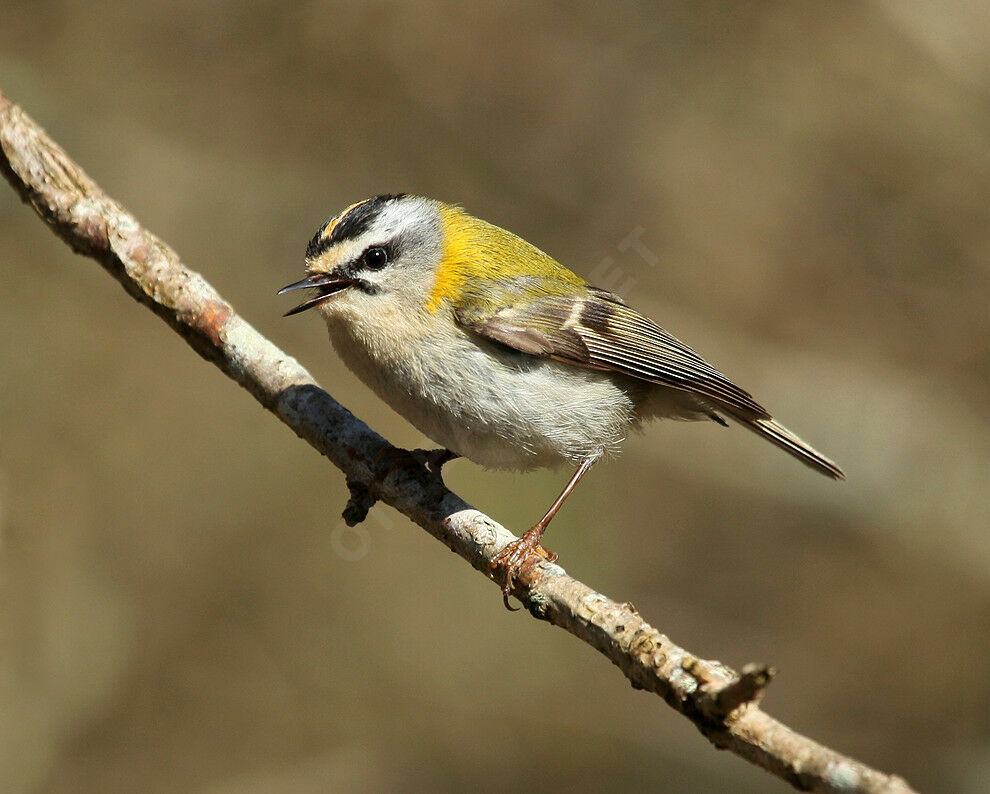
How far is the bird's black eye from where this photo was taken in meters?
3.41

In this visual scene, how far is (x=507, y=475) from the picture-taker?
5.40m

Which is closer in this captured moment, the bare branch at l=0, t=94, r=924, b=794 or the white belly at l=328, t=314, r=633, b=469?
the bare branch at l=0, t=94, r=924, b=794

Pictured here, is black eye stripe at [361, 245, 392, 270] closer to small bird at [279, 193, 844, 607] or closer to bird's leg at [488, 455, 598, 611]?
small bird at [279, 193, 844, 607]

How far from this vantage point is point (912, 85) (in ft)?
21.4

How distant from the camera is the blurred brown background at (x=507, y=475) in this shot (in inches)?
209

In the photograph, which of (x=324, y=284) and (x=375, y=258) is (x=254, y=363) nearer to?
(x=324, y=284)

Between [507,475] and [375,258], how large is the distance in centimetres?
224

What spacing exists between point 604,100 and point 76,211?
4614 millimetres

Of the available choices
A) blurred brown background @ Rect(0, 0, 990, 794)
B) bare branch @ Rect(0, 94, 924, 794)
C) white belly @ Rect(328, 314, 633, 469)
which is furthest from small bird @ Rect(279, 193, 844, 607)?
blurred brown background @ Rect(0, 0, 990, 794)

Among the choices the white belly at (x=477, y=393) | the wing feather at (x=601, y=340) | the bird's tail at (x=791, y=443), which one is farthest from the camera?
the bird's tail at (x=791, y=443)

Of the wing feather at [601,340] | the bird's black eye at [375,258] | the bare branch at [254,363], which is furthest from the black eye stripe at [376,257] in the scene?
the bare branch at [254,363]

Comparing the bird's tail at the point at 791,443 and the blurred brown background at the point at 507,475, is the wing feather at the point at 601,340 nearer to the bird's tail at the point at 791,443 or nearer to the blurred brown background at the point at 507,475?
the bird's tail at the point at 791,443

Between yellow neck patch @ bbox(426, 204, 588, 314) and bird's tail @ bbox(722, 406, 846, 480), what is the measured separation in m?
0.91

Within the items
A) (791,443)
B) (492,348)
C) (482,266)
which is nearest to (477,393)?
(492,348)
